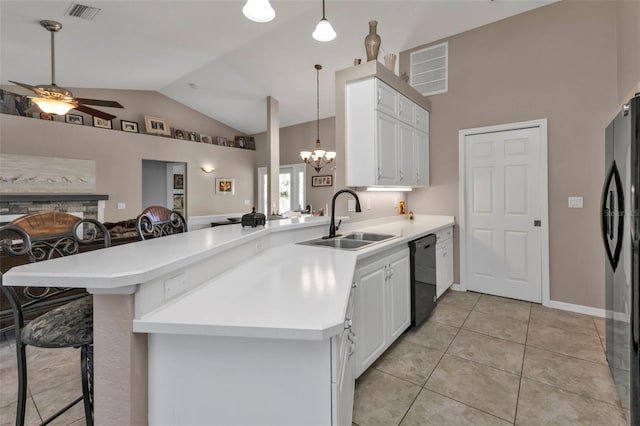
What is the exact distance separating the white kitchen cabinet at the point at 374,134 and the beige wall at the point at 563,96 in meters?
1.23

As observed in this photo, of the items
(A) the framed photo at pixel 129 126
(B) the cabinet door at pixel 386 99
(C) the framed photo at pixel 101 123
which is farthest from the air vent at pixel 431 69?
(C) the framed photo at pixel 101 123

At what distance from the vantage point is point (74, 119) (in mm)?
5855

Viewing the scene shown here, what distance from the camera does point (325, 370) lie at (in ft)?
3.09

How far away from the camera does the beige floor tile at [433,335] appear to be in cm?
252

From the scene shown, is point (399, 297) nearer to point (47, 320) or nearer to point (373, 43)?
point (47, 320)

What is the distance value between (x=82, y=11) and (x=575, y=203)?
5758mm

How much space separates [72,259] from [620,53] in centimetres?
451

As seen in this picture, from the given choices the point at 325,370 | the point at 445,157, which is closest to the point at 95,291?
the point at 325,370

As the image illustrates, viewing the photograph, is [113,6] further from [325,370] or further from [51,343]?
[325,370]

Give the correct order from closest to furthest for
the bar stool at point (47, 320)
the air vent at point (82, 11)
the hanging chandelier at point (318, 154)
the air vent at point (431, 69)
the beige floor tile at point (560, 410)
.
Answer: the bar stool at point (47, 320) → the beige floor tile at point (560, 410) → the air vent at point (82, 11) → the air vent at point (431, 69) → the hanging chandelier at point (318, 154)

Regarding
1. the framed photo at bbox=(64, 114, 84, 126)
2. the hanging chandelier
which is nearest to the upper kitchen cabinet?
the hanging chandelier

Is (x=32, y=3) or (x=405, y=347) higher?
(x=32, y=3)

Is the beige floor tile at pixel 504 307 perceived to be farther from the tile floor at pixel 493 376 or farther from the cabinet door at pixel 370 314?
the cabinet door at pixel 370 314

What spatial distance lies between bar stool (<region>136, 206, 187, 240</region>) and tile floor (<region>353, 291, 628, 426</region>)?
6.18 feet
